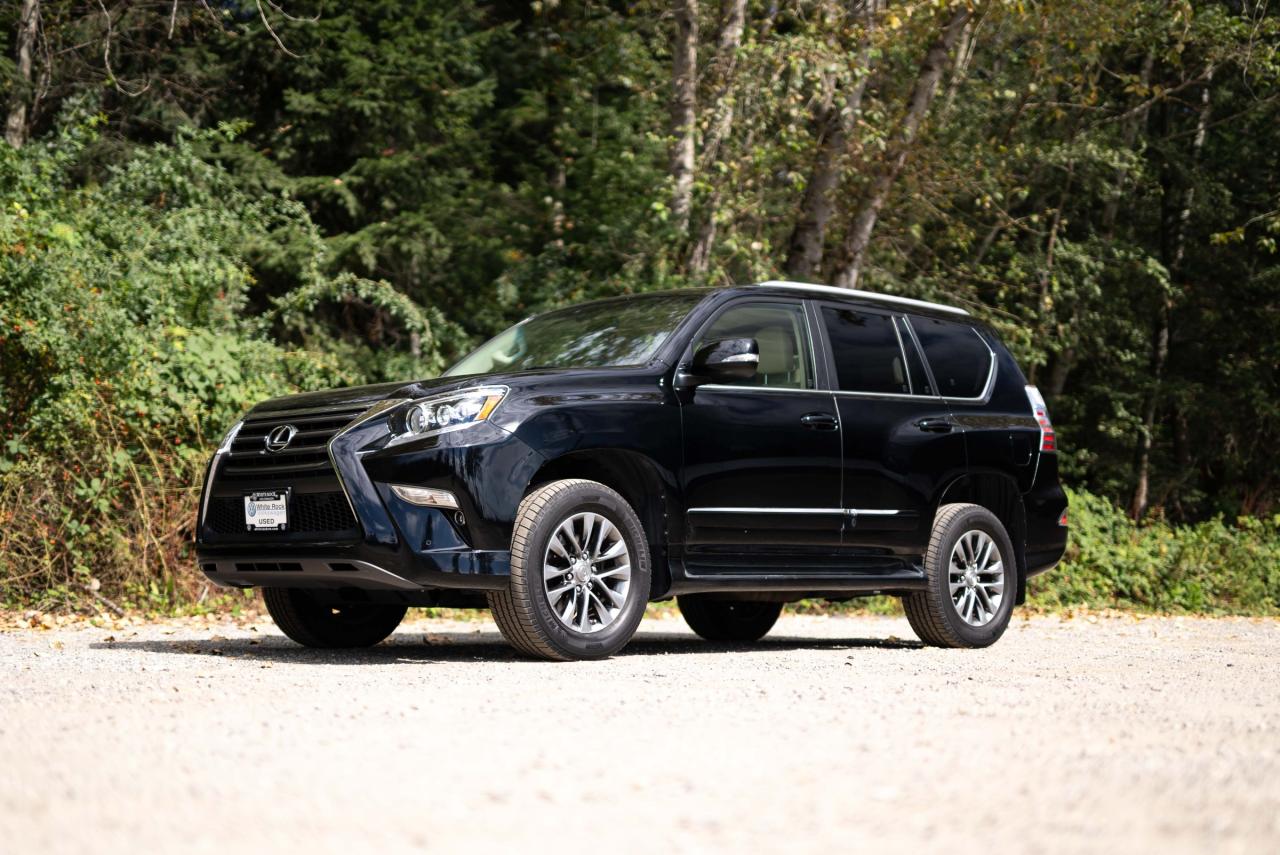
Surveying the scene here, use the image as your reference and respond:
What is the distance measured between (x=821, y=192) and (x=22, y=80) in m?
9.72

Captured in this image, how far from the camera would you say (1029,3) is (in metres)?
17.1

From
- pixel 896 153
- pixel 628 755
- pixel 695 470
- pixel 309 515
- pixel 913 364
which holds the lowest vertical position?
pixel 628 755

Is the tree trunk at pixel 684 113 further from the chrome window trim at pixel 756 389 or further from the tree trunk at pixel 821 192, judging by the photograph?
the chrome window trim at pixel 756 389

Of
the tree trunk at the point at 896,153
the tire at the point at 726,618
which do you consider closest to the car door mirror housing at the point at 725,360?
the tire at the point at 726,618

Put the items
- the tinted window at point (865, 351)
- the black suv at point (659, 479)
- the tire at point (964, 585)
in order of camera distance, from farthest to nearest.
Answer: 1. the tire at point (964, 585)
2. the tinted window at point (865, 351)
3. the black suv at point (659, 479)

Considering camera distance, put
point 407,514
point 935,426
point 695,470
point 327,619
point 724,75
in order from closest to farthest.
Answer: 1. point 407,514
2. point 695,470
3. point 327,619
4. point 935,426
5. point 724,75

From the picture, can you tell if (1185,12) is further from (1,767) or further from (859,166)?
(1,767)

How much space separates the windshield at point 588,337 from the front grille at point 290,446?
1.07 meters

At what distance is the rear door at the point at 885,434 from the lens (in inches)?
343

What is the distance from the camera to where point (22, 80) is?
19.0m

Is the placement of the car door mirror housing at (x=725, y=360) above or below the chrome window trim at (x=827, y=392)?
above

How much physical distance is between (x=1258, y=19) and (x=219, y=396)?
14.6m

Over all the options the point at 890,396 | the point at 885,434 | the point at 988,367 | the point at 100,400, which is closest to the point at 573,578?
the point at 885,434

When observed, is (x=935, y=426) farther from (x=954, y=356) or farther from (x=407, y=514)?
(x=407, y=514)
